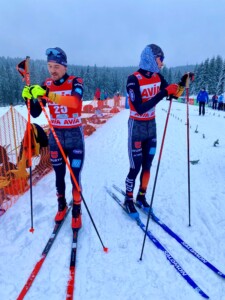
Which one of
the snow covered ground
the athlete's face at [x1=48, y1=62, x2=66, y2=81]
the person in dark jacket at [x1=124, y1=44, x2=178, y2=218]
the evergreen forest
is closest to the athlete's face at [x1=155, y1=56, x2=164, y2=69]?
the person in dark jacket at [x1=124, y1=44, x2=178, y2=218]

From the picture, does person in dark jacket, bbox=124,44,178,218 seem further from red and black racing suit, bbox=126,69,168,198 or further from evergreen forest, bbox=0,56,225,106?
evergreen forest, bbox=0,56,225,106

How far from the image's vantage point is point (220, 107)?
3142 cm

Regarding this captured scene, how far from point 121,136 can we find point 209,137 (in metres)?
4.15

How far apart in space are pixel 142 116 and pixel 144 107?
40 centimetres

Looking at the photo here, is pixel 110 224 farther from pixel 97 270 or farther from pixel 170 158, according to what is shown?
pixel 170 158

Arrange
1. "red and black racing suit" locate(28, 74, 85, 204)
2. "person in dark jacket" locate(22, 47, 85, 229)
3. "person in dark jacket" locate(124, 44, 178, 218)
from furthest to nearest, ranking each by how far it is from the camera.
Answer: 1. "person in dark jacket" locate(124, 44, 178, 218)
2. "red and black racing suit" locate(28, 74, 85, 204)
3. "person in dark jacket" locate(22, 47, 85, 229)

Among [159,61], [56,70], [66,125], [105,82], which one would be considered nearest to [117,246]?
[66,125]

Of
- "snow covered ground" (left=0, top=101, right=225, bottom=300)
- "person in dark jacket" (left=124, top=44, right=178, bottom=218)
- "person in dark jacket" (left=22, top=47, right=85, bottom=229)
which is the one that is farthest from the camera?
"person in dark jacket" (left=124, top=44, right=178, bottom=218)

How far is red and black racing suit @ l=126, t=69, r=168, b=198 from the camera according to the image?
3.87 metres

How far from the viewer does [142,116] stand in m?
4.21

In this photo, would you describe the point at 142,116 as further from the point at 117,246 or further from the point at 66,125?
the point at 117,246

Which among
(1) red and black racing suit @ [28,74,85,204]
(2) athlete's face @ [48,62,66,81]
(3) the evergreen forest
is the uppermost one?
(3) the evergreen forest

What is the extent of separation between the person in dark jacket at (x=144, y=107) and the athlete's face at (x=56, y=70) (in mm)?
1039

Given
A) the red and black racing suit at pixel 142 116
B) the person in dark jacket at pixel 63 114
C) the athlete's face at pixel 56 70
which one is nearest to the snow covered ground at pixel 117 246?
the person in dark jacket at pixel 63 114
